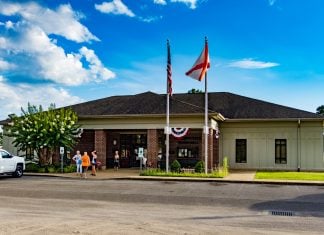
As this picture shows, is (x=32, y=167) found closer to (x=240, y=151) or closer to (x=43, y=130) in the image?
(x=43, y=130)

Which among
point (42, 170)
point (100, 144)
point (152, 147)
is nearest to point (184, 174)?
point (152, 147)

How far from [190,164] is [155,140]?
4.16 metres

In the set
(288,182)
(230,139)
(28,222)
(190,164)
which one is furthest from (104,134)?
(28,222)

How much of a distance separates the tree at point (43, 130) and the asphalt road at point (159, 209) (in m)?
7.32

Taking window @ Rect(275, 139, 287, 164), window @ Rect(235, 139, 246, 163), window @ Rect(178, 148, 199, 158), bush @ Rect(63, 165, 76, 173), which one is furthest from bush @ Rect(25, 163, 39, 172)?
window @ Rect(275, 139, 287, 164)

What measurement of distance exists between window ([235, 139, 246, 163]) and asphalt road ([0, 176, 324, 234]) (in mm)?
11436

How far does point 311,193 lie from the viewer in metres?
17.0

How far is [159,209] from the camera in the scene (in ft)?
41.6

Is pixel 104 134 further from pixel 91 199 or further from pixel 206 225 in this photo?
pixel 206 225

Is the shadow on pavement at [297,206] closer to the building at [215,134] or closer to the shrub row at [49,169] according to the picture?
the building at [215,134]

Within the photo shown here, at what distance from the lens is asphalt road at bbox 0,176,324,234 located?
950 cm

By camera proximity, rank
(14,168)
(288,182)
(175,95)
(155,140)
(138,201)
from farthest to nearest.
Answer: (175,95) < (155,140) < (14,168) < (288,182) < (138,201)

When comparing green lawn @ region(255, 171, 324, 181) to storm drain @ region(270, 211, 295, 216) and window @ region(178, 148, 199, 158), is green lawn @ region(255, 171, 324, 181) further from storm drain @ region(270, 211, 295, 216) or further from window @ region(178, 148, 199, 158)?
storm drain @ region(270, 211, 295, 216)

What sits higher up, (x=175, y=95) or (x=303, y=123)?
(x=175, y=95)
